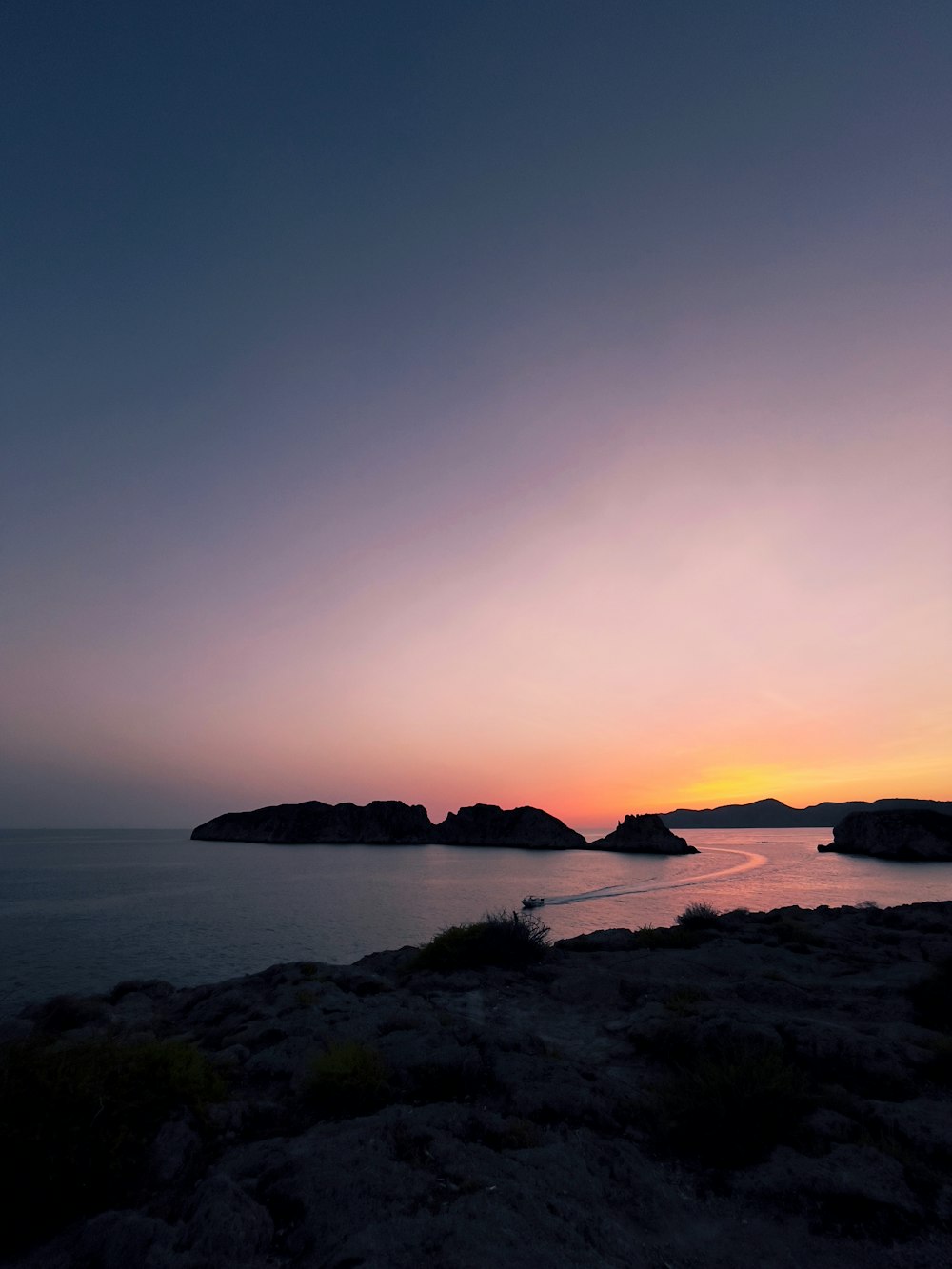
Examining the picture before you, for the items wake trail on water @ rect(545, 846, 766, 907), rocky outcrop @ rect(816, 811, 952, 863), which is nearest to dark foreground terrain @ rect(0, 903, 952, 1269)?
wake trail on water @ rect(545, 846, 766, 907)

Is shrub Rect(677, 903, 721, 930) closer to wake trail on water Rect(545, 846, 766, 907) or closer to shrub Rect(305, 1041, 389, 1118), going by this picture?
shrub Rect(305, 1041, 389, 1118)

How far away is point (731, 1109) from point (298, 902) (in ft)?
147

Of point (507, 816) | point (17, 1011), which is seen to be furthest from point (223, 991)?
point (507, 816)

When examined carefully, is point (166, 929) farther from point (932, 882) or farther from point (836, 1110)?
point (932, 882)

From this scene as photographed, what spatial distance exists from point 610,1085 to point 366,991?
8159 millimetres

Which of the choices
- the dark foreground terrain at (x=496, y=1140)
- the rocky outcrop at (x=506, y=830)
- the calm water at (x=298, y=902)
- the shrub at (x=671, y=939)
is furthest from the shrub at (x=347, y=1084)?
the rocky outcrop at (x=506, y=830)

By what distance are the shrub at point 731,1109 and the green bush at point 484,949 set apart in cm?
909

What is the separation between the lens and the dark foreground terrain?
5.13 m

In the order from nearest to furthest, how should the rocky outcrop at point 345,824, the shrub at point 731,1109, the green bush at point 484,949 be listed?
the shrub at point 731,1109
the green bush at point 484,949
the rocky outcrop at point 345,824

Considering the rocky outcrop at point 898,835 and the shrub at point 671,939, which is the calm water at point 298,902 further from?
the rocky outcrop at point 898,835

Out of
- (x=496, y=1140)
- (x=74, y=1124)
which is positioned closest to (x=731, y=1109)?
(x=496, y=1140)

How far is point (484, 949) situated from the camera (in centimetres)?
1703

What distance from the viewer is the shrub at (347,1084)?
8.00 meters

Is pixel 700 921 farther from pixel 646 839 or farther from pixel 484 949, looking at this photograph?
pixel 646 839
